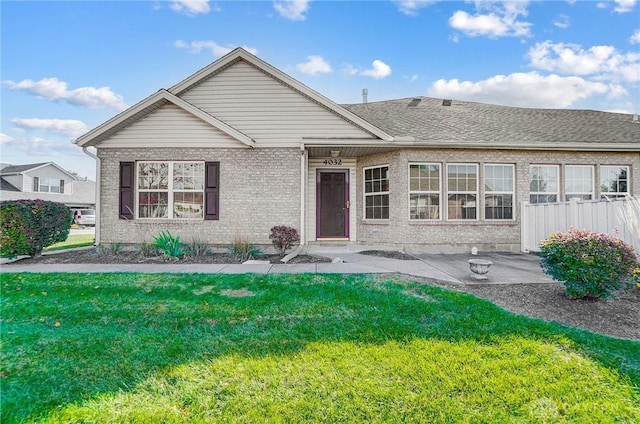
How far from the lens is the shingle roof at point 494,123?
9586 millimetres

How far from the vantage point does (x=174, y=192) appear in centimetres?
941

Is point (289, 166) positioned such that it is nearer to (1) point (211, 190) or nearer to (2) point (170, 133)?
(1) point (211, 190)

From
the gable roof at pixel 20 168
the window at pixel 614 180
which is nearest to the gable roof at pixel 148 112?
the window at pixel 614 180

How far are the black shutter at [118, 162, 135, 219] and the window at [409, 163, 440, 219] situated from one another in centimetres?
901

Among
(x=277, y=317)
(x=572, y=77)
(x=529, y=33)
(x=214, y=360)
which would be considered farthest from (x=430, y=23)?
(x=214, y=360)

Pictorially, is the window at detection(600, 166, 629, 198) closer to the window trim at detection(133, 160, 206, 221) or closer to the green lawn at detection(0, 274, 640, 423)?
the green lawn at detection(0, 274, 640, 423)

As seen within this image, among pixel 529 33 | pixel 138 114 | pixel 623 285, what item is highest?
pixel 529 33

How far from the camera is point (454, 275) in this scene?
6117 millimetres

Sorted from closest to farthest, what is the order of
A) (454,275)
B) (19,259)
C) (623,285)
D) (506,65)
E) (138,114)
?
(623,285), (454,275), (19,259), (138,114), (506,65)

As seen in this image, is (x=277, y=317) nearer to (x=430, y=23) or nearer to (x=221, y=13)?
(x=221, y=13)

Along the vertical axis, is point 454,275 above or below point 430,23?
below

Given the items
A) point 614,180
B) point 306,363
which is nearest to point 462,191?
point 614,180

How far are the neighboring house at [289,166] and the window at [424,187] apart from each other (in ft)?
0.11

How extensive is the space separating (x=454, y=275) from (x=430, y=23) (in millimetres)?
9947
